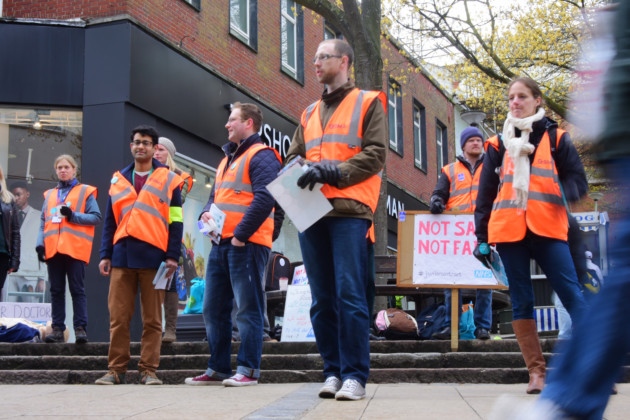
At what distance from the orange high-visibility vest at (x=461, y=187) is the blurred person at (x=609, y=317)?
22.9ft

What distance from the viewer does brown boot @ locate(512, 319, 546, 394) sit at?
5664 mm

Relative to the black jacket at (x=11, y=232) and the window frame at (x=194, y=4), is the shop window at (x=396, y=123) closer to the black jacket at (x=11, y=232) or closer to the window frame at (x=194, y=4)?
the window frame at (x=194, y=4)

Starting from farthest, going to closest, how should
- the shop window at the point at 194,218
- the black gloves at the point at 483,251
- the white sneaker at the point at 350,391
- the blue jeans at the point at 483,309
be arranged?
the shop window at the point at 194,218, the blue jeans at the point at 483,309, the black gloves at the point at 483,251, the white sneaker at the point at 350,391

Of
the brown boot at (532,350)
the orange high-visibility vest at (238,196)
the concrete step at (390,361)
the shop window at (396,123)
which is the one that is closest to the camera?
the brown boot at (532,350)

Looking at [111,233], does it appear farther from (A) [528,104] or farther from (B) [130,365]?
(A) [528,104]

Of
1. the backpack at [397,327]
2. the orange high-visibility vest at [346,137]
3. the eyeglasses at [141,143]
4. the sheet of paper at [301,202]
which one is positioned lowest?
the backpack at [397,327]

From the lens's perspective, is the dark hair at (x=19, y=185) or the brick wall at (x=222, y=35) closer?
the dark hair at (x=19, y=185)

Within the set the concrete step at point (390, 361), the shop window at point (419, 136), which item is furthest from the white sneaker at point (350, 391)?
the shop window at point (419, 136)

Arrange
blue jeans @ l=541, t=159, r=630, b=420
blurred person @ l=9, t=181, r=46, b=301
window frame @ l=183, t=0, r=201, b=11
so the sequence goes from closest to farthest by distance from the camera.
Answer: blue jeans @ l=541, t=159, r=630, b=420, blurred person @ l=9, t=181, r=46, b=301, window frame @ l=183, t=0, r=201, b=11

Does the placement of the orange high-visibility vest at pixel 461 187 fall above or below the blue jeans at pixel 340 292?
above

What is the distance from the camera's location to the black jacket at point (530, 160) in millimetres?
5691

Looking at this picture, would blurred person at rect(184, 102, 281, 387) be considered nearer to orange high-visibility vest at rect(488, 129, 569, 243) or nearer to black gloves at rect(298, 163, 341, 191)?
black gloves at rect(298, 163, 341, 191)

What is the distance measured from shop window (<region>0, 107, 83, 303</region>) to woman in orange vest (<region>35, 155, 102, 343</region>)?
12.5 feet

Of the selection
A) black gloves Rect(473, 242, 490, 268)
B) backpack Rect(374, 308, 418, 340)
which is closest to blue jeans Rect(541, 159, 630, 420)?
black gloves Rect(473, 242, 490, 268)
